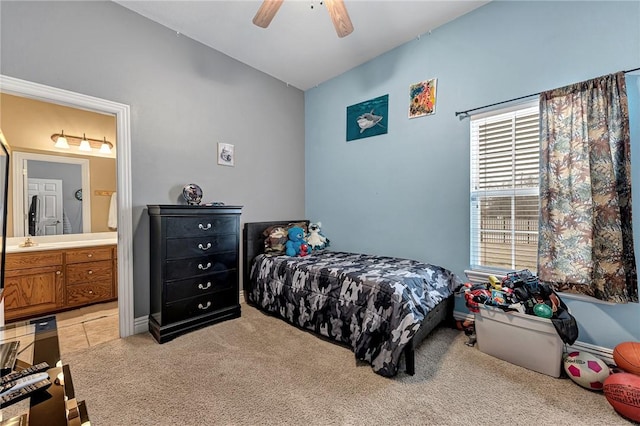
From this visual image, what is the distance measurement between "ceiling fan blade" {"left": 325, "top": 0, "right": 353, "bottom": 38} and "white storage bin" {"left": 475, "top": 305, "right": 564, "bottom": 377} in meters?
2.33

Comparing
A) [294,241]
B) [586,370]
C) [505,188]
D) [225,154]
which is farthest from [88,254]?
[586,370]

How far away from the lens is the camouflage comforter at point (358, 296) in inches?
69.6

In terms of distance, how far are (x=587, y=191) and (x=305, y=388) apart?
90.7 inches

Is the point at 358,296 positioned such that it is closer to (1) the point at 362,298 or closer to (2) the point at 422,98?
(1) the point at 362,298

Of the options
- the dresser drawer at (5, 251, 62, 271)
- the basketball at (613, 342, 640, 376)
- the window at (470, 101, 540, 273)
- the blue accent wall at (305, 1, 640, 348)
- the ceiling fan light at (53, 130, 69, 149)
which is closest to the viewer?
the basketball at (613, 342, 640, 376)

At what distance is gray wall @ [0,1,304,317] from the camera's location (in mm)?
1996

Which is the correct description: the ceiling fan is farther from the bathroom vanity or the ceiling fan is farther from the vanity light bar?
the bathroom vanity

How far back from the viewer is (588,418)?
1.40 m

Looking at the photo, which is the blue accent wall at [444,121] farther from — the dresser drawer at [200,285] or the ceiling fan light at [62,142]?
the ceiling fan light at [62,142]

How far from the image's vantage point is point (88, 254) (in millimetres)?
3115

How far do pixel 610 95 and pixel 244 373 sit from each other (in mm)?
3078

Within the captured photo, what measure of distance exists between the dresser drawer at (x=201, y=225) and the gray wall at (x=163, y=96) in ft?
1.39

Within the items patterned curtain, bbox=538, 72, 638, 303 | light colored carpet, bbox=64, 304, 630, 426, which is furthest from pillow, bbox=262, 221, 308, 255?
patterned curtain, bbox=538, 72, 638, 303

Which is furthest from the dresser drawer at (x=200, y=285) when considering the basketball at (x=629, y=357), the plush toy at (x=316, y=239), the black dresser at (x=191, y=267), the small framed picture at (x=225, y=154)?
the basketball at (x=629, y=357)
